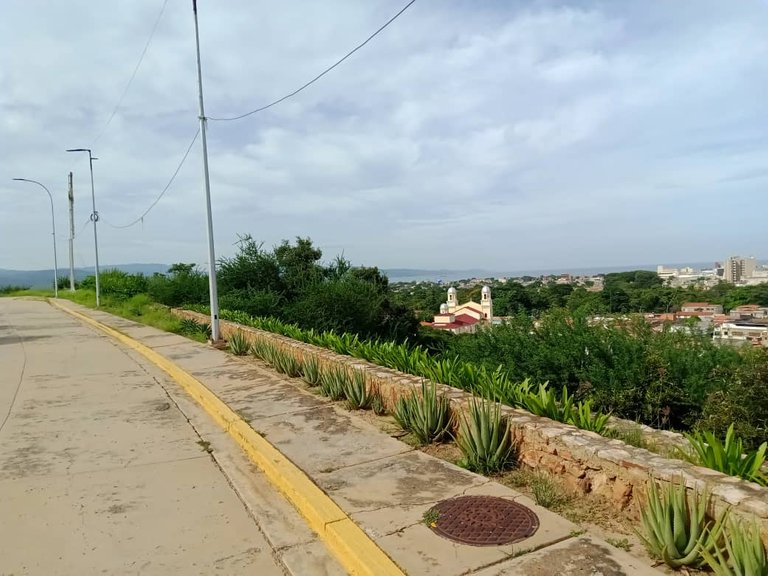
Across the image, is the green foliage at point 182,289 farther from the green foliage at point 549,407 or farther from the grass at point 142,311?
the green foliage at point 549,407

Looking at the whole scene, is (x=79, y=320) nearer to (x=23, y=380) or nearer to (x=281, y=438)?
(x=23, y=380)

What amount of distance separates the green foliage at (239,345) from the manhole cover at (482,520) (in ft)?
31.1

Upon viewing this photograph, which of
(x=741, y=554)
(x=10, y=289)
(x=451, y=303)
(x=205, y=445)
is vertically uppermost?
(x=10, y=289)

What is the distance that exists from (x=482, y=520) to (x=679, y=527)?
4.31ft

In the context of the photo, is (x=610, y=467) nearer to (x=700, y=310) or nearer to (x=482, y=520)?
(x=482, y=520)

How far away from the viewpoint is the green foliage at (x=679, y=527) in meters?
3.32

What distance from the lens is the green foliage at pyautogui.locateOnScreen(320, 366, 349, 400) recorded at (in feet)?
26.8

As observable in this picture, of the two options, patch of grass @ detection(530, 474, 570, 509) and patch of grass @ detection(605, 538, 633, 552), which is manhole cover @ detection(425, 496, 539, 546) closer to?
patch of grass @ detection(530, 474, 570, 509)

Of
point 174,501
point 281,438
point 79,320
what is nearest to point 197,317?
point 79,320

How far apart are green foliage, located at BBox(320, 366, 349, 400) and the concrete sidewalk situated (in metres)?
0.16

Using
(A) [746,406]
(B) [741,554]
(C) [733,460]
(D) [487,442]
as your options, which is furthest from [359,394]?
(B) [741,554]

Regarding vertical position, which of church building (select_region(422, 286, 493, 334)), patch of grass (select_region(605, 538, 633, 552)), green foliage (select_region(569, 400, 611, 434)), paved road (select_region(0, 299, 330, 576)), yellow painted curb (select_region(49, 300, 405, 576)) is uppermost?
green foliage (select_region(569, 400, 611, 434))

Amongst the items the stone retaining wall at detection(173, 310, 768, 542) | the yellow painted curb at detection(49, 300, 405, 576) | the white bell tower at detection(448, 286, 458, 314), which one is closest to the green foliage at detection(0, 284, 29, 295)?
the white bell tower at detection(448, 286, 458, 314)

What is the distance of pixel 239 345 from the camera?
13.3 meters
